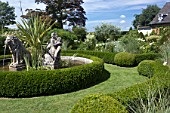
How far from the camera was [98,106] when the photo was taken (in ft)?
10.9

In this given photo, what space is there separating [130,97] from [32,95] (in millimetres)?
3489

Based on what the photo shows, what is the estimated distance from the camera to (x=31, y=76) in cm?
654

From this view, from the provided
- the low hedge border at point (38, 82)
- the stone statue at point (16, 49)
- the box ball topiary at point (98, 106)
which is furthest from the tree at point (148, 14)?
the box ball topiary at point (98, 106)

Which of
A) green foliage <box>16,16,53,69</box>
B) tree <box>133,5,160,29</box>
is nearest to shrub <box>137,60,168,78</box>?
green foliage <box>16,16,53,69</box>

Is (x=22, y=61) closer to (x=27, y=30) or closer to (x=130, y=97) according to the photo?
(x=27, y=30)

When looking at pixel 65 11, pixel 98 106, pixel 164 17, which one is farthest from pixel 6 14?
pixel 98 106

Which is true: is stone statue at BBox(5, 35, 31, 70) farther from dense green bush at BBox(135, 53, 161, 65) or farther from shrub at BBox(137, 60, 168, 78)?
dense green bush at BBox(135, 53, 161, 65)

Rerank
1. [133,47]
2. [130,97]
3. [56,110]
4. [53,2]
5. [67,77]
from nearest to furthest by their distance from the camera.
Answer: [130,97] → [56,110] → [67,77] → [133,47] → [53,2]

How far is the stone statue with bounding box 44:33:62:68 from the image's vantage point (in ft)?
28.4

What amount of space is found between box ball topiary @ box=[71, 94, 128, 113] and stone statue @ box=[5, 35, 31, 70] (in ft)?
16.7

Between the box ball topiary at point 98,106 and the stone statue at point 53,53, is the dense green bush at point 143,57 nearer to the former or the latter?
the stone statue at point 53,53

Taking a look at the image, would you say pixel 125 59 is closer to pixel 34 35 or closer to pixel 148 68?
pixel 148 68

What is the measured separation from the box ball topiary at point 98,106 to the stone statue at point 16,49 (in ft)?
16.7

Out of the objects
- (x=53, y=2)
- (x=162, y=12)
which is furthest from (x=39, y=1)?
(x=162, y=12)
